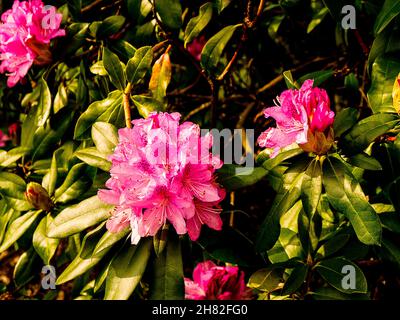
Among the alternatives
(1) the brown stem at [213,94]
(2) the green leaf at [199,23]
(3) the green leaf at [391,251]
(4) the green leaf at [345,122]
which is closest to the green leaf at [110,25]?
(2) the green leaf at [199,23]

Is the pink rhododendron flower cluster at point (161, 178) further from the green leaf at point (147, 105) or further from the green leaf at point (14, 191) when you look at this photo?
the green leaf at point (14, 191)

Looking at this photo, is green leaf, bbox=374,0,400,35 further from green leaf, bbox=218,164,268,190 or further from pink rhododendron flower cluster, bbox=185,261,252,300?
pink rhododendron flower cluster, bbox=185,261,252,300

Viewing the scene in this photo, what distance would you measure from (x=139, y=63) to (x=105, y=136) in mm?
226

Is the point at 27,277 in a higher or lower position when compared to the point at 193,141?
lower

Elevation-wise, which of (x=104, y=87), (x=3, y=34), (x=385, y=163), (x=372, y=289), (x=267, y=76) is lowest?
(x=372, y=289)

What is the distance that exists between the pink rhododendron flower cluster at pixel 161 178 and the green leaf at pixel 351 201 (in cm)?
25

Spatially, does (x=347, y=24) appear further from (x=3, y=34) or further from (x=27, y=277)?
(x=27, y=277)

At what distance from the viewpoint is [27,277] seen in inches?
70.9

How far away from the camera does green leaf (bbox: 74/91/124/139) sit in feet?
4.84

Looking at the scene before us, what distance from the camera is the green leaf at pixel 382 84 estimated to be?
56.8 inches

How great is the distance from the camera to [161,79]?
60.5 inches

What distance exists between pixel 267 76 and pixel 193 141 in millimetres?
1538

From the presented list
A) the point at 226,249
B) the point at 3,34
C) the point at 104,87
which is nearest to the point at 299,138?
the point at 226,249

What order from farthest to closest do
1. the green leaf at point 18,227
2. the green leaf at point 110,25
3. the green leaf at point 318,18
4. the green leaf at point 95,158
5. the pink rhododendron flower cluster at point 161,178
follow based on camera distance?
the green leaf at point 318,18 → the green leaf at point 110,25 → the green leaf at point 18,227 → the green leaf at point 95,158 → the pink rhododendron flower cluster at point 161,178
